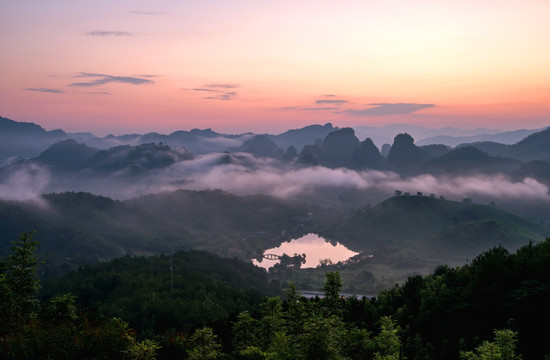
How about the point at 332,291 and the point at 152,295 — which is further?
the point at 152,295

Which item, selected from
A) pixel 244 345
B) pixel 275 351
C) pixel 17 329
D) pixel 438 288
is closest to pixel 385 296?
pixel 438 288

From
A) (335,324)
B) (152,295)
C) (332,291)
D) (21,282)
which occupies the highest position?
(21,282)

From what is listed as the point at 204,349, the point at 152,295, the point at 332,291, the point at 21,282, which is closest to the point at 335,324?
the point at 332,291

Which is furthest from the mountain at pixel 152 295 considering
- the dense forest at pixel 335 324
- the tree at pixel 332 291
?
the tree at pixel 332 291

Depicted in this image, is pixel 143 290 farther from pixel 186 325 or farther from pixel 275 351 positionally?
pixel 275 351

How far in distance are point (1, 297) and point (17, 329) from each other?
5146 millimetres

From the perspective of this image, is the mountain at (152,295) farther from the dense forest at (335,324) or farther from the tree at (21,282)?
the tree at (21,282)

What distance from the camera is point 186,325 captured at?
367 feet

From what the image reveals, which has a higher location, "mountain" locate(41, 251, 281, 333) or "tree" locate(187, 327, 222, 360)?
"tree" locate(187, 327, 222, 360)

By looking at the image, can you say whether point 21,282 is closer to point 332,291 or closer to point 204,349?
point 204,349

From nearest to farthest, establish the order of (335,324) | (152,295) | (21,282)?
(335,324)
(21,282)
(152,295)

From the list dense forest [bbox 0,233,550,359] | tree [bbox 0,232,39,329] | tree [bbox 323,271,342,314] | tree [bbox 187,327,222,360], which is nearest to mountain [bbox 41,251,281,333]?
dense forest [bbox 0,233,550,359]

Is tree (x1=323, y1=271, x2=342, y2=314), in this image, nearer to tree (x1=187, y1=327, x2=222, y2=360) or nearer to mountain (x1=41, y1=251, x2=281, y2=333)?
tree (x1=187, y1=327, x2=222, y2=360)

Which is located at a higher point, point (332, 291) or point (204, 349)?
point (332, 291)
